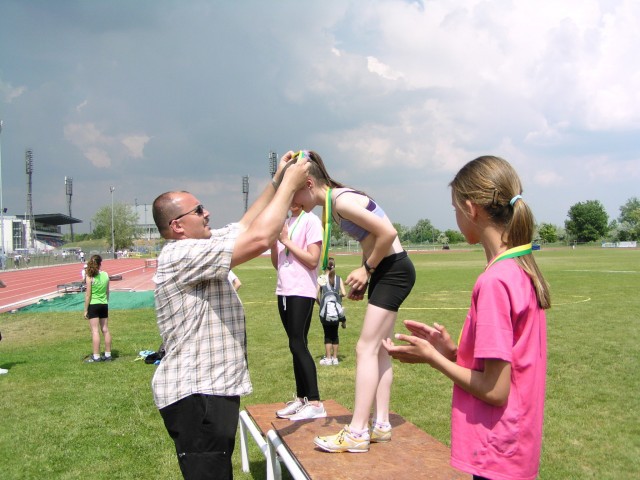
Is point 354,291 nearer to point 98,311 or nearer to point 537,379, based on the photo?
point 537,379

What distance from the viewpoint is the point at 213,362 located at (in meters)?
2.91

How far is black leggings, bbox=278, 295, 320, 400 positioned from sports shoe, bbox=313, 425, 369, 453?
87cm

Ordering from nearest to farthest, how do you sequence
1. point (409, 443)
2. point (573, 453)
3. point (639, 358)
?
1. point (409, 443)
2. point (573, 453)
3. point (639, 358)

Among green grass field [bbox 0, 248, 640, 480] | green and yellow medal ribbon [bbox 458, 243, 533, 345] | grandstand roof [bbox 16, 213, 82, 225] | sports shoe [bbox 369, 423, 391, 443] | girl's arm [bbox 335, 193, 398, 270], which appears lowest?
green grass field [bbox 0, 248, 640, 480]

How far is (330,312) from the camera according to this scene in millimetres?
9586

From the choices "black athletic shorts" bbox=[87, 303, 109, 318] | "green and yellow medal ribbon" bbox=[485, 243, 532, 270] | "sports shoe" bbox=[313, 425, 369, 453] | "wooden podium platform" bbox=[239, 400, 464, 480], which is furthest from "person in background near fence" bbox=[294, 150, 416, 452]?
"black athletic shorts" bbox=[87, 303, 109, 318]

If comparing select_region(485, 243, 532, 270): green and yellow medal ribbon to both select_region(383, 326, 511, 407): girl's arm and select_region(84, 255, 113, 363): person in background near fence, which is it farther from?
select_region(84, 255, 113, 363): person in background near fence

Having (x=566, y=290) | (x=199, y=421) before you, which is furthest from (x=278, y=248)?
(x=566, y=290)

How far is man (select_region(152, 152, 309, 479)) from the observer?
2.76 m

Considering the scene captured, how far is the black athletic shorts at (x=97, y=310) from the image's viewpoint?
35.0 ft

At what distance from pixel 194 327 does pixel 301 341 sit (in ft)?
6.52

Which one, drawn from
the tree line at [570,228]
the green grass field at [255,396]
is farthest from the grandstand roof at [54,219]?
the green grass field at [255,396]

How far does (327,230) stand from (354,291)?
0.50 m

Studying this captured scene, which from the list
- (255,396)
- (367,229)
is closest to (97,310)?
(255,396)
